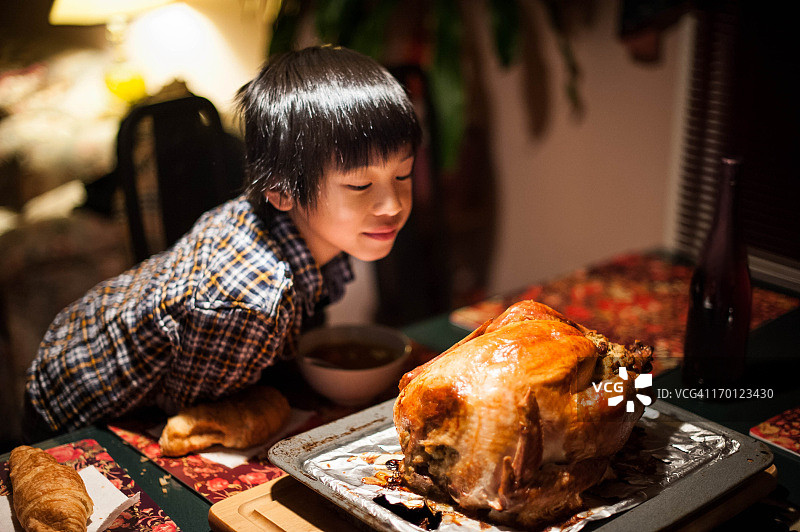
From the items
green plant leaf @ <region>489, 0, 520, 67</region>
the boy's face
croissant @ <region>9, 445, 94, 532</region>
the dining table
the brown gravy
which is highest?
green plant leaf @ <region>489, 0, 520, 67</region>

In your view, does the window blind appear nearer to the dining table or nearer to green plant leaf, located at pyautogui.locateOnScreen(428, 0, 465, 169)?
the dining table

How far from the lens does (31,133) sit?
2.46 m

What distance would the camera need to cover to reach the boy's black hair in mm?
1123

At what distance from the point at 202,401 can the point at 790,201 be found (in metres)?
1.87

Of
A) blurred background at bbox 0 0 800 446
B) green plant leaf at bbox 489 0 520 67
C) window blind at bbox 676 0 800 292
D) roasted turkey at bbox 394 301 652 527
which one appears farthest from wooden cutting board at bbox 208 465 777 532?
green plant leaf at bbox 489 0 520 67

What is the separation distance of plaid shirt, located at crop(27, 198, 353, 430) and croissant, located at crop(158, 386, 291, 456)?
44 mm

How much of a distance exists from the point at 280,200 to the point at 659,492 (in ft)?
2.43

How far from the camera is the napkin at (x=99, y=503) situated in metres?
0.97

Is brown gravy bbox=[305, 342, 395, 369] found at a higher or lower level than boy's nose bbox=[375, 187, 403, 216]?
lower

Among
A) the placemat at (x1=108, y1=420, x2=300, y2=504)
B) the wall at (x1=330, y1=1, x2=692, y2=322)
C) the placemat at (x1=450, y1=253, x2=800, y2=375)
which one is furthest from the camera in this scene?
the wall at (x1=330, y1=1, x2=692, y2=322)

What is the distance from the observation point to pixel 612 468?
101 centimetres

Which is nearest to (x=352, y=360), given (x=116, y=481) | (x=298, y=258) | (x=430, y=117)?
(x=298, y=258)

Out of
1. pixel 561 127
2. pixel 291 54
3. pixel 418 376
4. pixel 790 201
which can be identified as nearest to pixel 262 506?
pixel 418 376

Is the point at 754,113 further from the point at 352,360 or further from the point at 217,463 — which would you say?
the point at 217,463
